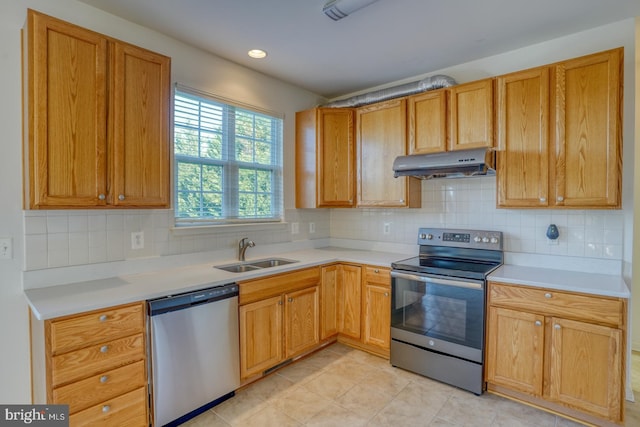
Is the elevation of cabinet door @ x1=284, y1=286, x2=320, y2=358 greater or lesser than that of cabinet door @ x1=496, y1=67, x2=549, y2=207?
lesser

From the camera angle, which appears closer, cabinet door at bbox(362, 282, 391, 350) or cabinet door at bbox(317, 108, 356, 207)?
cabinet door at bbox(362, 282, 391, 350)

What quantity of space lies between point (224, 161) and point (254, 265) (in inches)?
38.5

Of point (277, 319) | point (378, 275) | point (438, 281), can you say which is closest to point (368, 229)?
point (378, 275)

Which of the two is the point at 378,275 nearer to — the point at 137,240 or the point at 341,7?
the point at 137,240

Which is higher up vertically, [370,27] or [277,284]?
[370,27]

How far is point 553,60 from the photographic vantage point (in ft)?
8.50

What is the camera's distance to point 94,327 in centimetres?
169

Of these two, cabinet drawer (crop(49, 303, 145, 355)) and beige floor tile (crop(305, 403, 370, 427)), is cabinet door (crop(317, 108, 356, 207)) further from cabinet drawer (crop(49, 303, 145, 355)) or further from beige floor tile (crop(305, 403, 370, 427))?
cabinet drawer (crop(49, 303, 145, 355))

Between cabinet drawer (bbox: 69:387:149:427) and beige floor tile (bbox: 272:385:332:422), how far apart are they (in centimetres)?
86

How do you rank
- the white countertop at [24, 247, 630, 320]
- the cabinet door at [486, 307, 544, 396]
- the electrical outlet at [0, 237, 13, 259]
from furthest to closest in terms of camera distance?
the cabinet door at [486, 307, 544, 396] → the electrical outlet at [0, 237, 13, 259] → the white countertop at [24, 247, 630, 320]

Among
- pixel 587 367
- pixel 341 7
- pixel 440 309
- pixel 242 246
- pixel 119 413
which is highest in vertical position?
pixel 341 7

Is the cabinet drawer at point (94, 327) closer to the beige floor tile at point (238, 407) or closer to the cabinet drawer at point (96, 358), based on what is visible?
the cabinet drawer at point (96, 358)

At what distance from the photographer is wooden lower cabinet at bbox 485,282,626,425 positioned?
1.97 meters

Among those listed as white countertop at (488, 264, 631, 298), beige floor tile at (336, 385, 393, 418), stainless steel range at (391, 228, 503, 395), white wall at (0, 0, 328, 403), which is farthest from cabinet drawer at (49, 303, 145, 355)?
white countertop at (488, 264, 631, 298)
